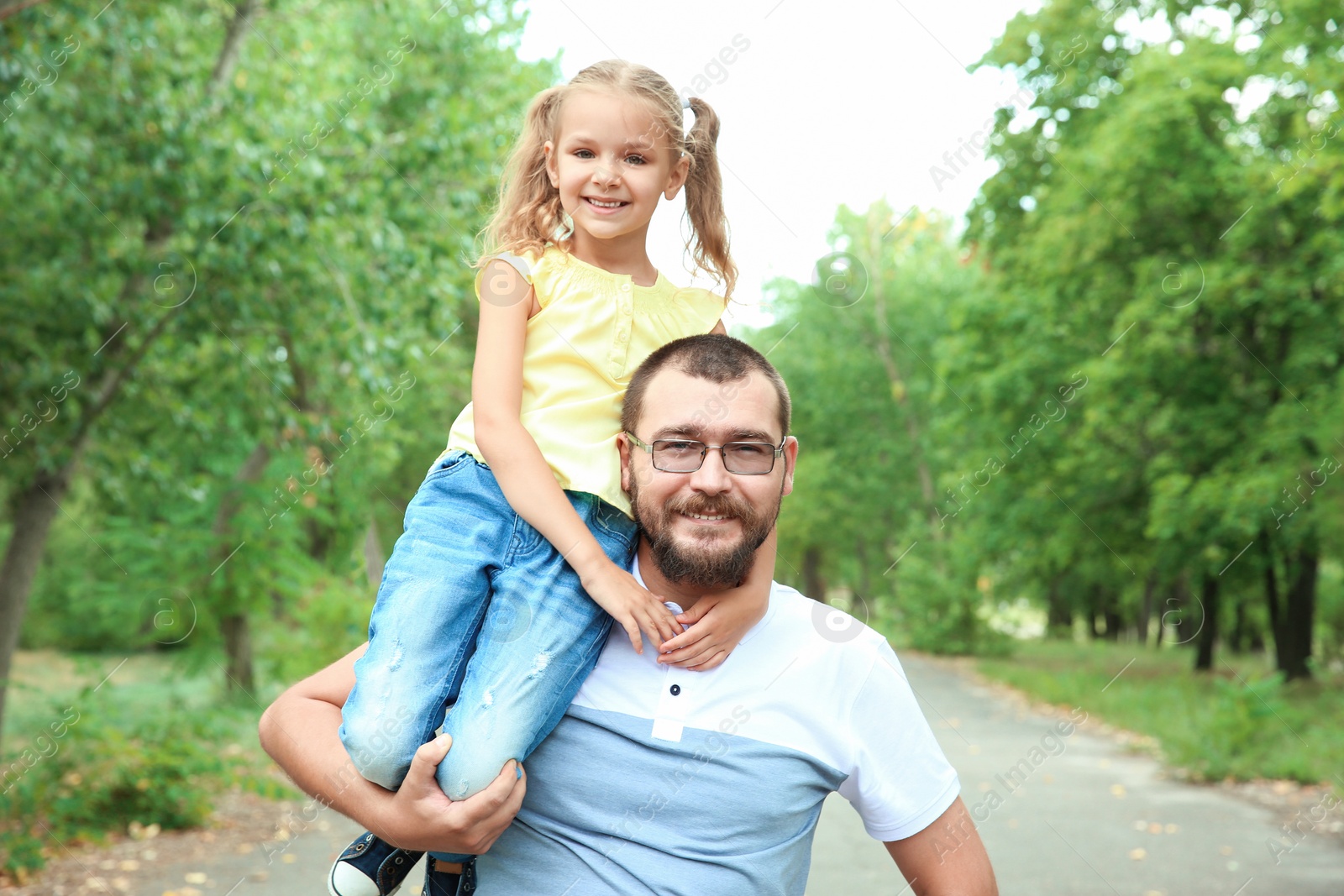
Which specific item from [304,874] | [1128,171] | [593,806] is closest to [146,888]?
[304,874]

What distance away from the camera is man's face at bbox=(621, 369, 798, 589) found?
2.31 metres

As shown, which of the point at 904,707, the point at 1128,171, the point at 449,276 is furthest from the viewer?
the point at 1128,171

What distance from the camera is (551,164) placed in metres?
Answer: 2.60

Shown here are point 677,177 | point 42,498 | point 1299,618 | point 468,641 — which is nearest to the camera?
point 468,641

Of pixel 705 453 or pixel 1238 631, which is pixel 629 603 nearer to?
pixel 705 453

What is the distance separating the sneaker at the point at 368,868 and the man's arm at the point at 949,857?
98cm

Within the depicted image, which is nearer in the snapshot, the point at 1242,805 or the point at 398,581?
the point at 398,581

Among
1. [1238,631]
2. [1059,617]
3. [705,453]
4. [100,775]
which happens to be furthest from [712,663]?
[1059,617]

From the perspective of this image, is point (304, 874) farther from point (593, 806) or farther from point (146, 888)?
point (593, 806)

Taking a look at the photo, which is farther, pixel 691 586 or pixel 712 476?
pixel 691 586

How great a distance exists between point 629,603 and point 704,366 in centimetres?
51

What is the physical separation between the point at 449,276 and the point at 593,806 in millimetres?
6644

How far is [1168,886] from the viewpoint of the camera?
696 centimetres

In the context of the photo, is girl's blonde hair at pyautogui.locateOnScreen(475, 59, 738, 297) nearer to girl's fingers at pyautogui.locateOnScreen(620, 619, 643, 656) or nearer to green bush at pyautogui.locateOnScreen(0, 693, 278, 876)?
girl's fingers at pyautogui.locateOnScreen(620, 619, 643, 656)
